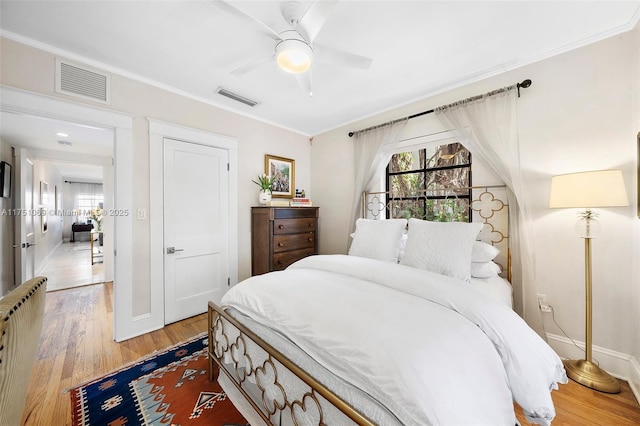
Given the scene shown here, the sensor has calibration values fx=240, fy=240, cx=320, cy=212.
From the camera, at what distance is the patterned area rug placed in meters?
1.50

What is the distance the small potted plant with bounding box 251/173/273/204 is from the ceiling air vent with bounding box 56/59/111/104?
5.89 ft

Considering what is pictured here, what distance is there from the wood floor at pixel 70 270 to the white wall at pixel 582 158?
6.59 metres

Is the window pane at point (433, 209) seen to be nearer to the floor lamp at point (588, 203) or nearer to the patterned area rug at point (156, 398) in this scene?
the floor lamp at point (588, 203)

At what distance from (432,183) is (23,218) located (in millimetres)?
5655

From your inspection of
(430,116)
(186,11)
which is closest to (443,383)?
(186,11)

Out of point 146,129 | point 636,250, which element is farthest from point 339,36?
point 636,250

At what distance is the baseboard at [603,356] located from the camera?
1.82 meters

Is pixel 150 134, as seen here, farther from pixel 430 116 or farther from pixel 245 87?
pixel 430 116

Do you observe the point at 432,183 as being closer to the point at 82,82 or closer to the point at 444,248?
the point at 444,248

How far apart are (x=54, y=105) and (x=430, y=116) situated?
3.73 meters

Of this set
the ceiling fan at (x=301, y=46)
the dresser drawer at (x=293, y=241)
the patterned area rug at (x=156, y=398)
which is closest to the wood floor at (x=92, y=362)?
the patterned area rug at (x=156, y=398)

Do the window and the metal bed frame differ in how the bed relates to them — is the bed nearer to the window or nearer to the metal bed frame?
the metal bed frame

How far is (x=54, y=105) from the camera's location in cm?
210

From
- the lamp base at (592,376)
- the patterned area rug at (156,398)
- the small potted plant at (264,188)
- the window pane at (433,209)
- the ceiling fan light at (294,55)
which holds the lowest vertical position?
the patterned area rug at (156,398)
